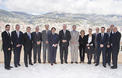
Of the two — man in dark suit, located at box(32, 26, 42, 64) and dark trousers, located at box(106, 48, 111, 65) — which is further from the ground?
man in dark suit, located at box(32, 26, 42, 64)

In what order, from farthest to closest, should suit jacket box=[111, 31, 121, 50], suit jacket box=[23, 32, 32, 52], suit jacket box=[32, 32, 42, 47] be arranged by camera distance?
suit jacket box=[32, 32, 42, 47] < suit jacket box=[23, 32, 32, 52] < suit jacket box=[111, 31, 121, 50]

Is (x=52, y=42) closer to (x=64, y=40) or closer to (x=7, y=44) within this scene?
(x=64, y=40)

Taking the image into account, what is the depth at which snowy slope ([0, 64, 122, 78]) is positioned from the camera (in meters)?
5.86

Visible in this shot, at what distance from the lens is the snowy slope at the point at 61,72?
231 inches

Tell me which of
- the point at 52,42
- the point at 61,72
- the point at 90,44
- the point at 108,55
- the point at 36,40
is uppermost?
the point at 36,40

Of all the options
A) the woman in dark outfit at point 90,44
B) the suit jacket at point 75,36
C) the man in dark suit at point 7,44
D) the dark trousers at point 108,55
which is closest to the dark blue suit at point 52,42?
the suit jacket at point 75,36

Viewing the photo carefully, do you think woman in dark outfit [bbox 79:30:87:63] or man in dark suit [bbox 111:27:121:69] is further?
woman in dark outfit [bbox 79:30:87:63]

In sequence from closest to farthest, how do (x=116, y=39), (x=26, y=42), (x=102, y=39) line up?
(x=116, y=39) < (x=26, y=42) < (x=102, y=39)

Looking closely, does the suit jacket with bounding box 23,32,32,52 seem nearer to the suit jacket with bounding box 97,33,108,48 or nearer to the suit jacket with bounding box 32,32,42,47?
the suit jacket with bounding box 32,32,42,47

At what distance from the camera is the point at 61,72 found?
20.3 ft

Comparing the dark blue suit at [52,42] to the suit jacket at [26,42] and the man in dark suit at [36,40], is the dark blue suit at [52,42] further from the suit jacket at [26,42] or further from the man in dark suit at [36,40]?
the suit jacket at [26,42]

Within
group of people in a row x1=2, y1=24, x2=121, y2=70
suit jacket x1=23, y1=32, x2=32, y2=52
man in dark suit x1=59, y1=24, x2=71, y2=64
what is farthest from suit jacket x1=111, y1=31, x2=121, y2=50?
suit jacket x1=23, y1=32, x2=32, y2=52

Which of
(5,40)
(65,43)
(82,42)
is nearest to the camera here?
(5,40)

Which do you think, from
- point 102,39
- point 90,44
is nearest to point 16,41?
point 90,44
